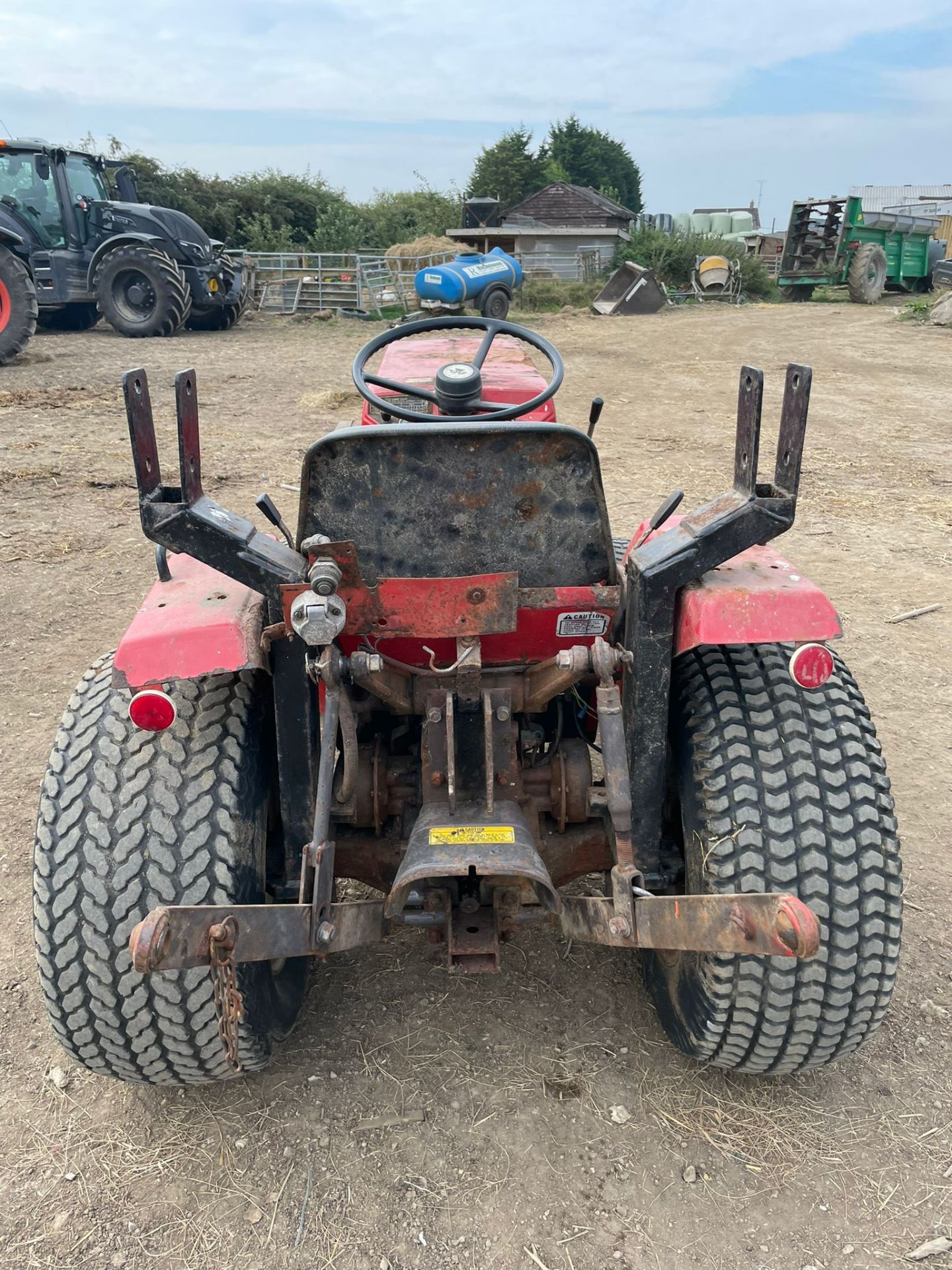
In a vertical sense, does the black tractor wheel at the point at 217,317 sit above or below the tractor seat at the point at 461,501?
below

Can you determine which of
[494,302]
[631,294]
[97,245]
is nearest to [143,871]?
[97,245]

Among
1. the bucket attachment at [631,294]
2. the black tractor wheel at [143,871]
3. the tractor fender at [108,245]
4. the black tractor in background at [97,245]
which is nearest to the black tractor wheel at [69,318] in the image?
the black tractor in background at [97,245]

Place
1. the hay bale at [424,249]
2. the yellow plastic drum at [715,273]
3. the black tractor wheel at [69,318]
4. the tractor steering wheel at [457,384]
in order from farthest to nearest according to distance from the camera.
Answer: the yellow plastic drum at [715,273] < the hay bale at [424,249] < the black tractor wheel at [69,318] < the tractor steering wheel at [457,384]

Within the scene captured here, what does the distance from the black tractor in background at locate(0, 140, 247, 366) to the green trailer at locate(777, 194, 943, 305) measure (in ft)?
46.4

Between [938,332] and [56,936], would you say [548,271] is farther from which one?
[56,936]

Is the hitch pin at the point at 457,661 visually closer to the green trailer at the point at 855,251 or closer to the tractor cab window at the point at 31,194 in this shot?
the tractor cab window at the point at 31,194

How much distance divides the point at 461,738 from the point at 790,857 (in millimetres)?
752

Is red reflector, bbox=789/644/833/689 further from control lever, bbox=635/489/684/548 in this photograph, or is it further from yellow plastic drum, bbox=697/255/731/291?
yellow plastic drum, bbox=697/255/731/291

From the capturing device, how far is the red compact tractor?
1.94m

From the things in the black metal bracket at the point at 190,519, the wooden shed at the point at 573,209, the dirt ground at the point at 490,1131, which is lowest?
the dirt ground at the point at 490,1131

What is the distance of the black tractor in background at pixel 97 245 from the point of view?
1271 cm

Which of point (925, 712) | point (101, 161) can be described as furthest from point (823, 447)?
point (101, 161)

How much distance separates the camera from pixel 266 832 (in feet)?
7.32

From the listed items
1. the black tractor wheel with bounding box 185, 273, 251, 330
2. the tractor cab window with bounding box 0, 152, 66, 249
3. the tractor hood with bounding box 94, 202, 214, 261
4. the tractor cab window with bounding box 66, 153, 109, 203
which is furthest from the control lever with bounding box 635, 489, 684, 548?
the black tractor wheel with bounding box 185, 273, 251, 330
